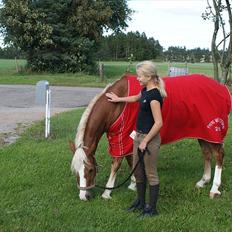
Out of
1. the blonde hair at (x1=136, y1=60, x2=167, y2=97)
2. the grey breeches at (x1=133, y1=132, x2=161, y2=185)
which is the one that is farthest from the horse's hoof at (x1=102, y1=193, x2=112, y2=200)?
the blonde hair at (x1=136, y1=60, x2=167, y2=97)

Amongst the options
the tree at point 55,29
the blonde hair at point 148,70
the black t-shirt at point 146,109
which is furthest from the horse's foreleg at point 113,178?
the tree at point 55,29

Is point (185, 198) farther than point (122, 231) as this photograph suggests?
Yes

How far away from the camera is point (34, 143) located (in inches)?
380

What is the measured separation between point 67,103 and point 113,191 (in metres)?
12.7

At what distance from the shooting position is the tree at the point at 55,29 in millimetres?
33312

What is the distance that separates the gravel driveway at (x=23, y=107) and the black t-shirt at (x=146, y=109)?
5083 mm

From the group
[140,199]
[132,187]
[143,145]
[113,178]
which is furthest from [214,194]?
[143,145]

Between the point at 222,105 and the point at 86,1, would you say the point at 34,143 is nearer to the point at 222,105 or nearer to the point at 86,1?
the point at 222,105

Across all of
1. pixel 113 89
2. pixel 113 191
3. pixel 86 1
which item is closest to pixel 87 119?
pixel 113 89

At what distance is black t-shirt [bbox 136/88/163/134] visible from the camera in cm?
519

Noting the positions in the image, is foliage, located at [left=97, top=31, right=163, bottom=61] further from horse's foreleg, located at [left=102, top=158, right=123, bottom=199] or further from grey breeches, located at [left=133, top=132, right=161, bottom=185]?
grey breeches, located at [left=133, top=132, right=161, bottom=185]

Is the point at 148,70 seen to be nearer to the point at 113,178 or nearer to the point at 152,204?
the point at 152,204

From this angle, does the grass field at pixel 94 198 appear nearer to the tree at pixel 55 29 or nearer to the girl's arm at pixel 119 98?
the girl's arm at pixel 119 98

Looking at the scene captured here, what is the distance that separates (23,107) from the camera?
17172 millimetres
